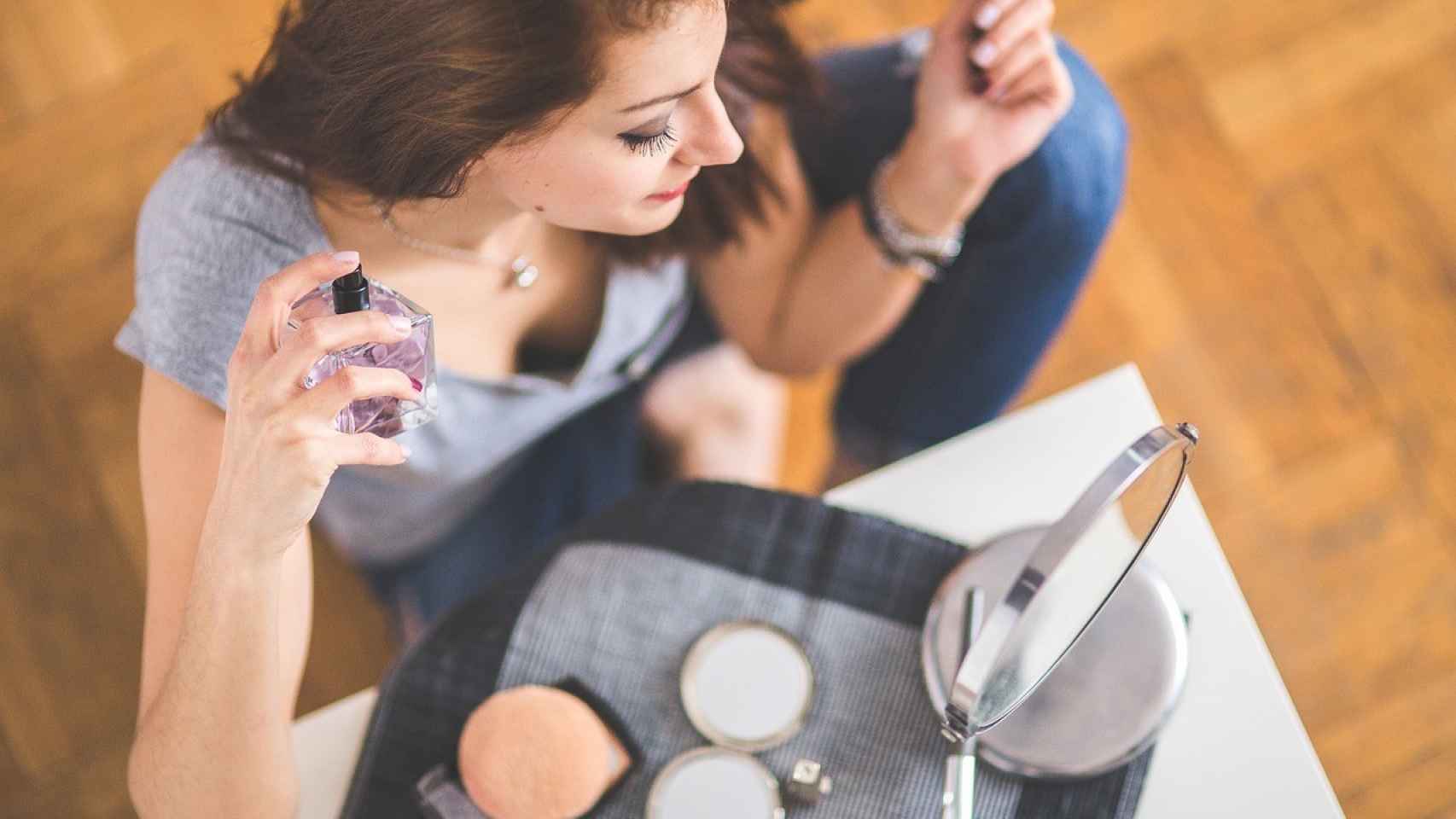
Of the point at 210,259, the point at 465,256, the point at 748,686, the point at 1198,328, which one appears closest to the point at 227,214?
the point at 210,259

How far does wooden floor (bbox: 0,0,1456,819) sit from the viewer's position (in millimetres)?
1168

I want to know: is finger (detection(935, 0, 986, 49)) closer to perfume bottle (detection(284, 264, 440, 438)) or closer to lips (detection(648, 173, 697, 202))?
lips (detection(648, 173, 697, 202))

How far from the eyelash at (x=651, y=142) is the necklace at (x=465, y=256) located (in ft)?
0.45

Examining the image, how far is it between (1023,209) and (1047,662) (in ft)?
1.18

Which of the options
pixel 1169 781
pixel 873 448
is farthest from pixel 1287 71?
pixel 1169 781

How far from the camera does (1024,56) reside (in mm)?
724

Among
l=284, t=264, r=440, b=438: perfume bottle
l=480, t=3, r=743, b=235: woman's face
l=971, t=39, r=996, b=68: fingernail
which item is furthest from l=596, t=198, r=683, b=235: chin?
l=971, t=39, r=996, b=68: fingernail

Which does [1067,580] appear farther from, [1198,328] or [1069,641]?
[1198,328]

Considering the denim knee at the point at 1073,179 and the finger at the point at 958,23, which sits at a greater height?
the finger at the point at 958,23

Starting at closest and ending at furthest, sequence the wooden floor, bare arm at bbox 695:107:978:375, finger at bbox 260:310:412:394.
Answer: finger at bbox 260:310:412:394 < bare arm at bbox 695:107:978:375 < the wooden floor

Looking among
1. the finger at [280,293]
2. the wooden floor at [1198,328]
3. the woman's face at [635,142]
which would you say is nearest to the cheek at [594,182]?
the woman's face at [635,142]

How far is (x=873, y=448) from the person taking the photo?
1034 mm

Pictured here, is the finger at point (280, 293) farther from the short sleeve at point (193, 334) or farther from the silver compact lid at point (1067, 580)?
the silver compact lid at point (1067, 580)

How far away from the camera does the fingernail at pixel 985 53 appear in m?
0.72
